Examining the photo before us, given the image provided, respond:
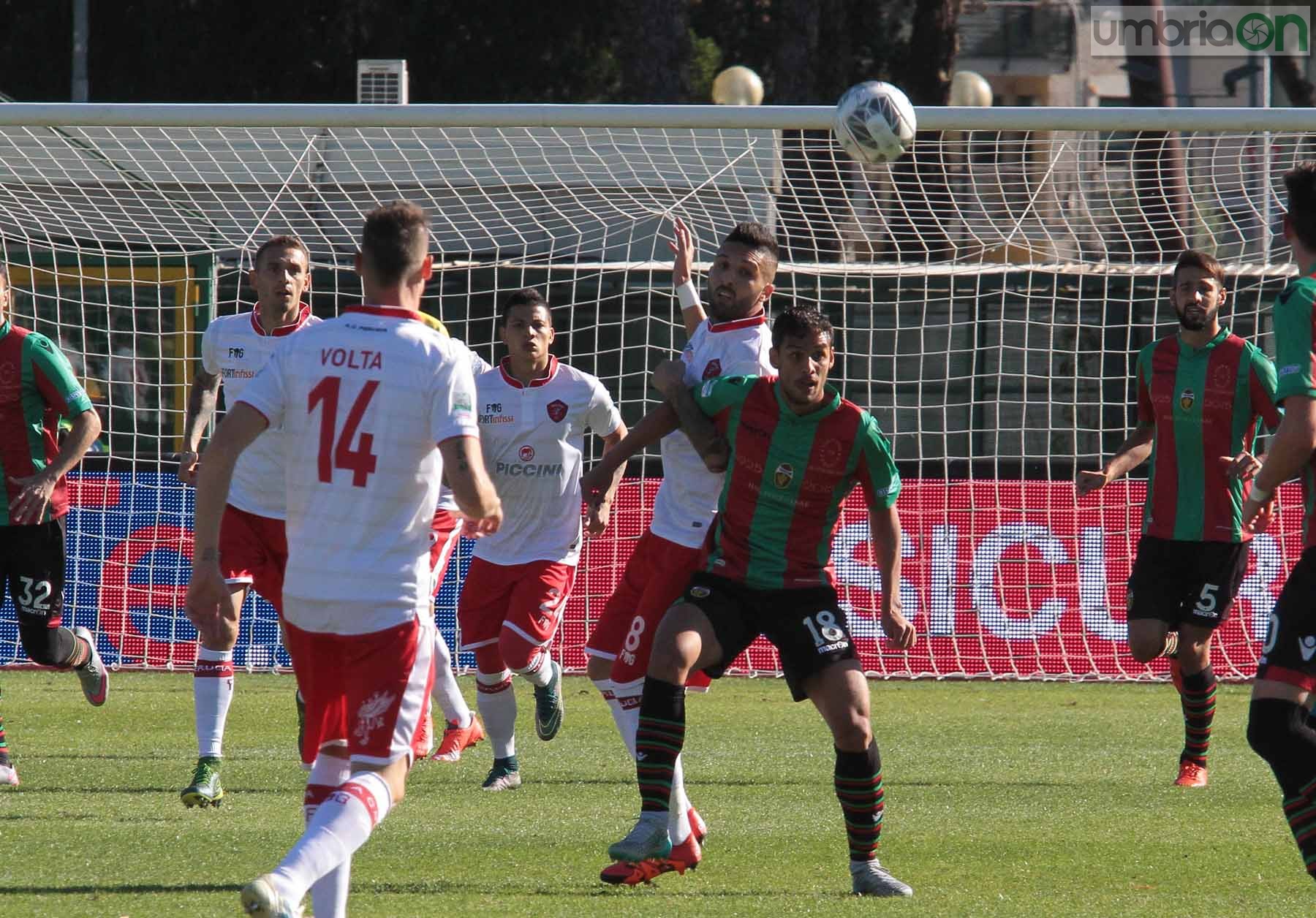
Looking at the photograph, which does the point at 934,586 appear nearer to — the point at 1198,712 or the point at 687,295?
the point at 1198,712

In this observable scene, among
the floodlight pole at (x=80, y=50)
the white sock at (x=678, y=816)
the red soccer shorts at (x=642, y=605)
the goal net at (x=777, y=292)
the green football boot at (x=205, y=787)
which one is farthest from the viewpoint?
the floodlight pole at (x=80, y=50)

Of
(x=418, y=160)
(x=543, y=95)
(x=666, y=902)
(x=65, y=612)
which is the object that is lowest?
(x=65, y=612)

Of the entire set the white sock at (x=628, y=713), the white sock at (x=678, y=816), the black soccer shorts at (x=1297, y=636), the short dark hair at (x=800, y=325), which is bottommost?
the white sock at (x=678, y=816)

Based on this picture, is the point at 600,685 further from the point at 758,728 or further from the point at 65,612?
the point at 65,612

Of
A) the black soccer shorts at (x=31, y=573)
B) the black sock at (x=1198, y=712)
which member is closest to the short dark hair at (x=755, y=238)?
the black sock at (x=1198, y=712)

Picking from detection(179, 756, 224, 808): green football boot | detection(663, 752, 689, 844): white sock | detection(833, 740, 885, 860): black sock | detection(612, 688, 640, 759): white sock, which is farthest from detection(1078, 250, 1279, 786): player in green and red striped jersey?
detection(179, 756, 224, 808): green football boot

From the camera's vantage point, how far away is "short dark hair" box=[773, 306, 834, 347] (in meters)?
5.56

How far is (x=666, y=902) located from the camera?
212 inches

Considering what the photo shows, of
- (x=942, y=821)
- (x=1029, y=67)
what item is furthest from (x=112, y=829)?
(x=1029, y=67)

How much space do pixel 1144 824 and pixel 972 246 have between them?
244 inches

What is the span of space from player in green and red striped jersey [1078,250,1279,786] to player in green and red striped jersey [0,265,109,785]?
4495mm

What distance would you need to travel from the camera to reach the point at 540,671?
7930 millimetres

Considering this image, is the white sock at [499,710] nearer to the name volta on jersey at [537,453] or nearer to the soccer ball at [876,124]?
the name volta on jersey at [537,453]

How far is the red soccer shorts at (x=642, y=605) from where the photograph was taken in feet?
20.5
